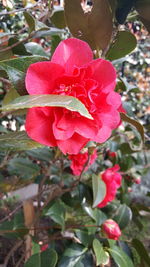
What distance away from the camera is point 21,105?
0.31 meters

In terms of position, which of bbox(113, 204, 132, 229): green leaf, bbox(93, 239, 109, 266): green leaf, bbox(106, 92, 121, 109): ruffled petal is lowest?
bbox(113, 204, 132, 229): green leaf

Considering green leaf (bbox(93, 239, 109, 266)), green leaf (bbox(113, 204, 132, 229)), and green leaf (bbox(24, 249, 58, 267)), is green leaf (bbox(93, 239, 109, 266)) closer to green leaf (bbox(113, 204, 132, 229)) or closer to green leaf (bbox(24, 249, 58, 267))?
green leaf (bbox(24, 249, 58, 267))

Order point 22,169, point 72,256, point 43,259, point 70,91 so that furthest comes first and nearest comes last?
point 22,169, point 72,256, point 43,259, point 70,91

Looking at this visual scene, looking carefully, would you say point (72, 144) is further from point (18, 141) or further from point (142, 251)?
point (142, 251)

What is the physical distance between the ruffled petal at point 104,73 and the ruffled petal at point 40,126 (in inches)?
3.4

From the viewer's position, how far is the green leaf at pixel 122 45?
0.54m

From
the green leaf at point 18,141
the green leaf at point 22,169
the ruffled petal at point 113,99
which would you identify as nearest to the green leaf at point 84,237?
the green leaf at point 22,169

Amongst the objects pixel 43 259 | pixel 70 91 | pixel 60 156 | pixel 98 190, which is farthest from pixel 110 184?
pixel 70 91

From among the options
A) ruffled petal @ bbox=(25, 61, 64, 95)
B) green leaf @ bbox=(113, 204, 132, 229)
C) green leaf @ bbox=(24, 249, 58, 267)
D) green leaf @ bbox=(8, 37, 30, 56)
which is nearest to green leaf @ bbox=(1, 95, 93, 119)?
ruffled petal @ bbox=(25, 61, 64, 95)

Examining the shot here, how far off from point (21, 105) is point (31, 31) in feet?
1.44

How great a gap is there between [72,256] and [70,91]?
2.37 ft

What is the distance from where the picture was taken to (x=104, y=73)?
418mm

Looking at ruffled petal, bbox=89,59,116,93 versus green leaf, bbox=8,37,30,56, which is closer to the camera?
ruffled petal, bbox=89,59,116,93

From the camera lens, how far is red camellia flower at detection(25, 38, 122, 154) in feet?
1.28
